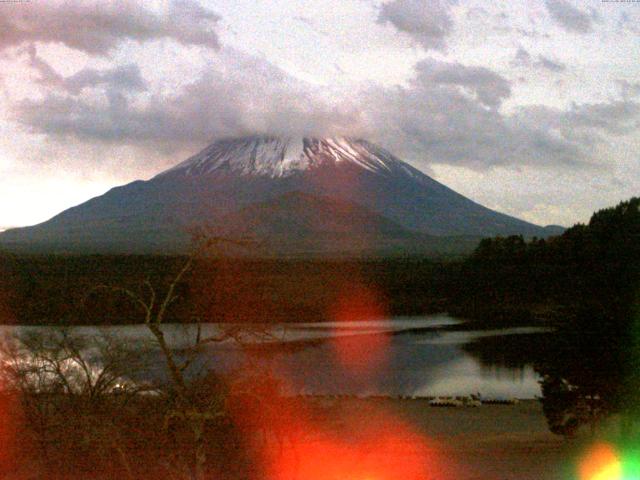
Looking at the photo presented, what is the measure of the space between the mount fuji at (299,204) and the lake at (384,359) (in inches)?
3228

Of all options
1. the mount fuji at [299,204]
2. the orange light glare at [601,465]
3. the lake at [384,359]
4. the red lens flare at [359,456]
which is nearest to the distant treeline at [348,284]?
the lake at [384,359]

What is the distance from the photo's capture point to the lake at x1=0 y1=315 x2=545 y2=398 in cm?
2544

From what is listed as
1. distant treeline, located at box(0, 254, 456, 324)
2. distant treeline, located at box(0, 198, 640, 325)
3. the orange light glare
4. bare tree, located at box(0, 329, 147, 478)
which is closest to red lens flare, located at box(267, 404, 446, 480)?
the orange light glare

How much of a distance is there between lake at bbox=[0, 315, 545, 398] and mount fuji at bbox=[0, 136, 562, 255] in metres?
82.0

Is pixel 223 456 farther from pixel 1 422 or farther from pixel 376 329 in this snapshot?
pixel 376 329

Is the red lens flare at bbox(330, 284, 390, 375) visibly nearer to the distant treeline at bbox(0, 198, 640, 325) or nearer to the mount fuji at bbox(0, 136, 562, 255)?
the distant treeline at bbox(0, 198, 640, 325)

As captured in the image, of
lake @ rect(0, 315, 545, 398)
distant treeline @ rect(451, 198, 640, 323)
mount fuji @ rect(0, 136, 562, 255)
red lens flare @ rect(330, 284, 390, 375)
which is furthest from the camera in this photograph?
mount fuji @ rect(0, 136, 562, 255)

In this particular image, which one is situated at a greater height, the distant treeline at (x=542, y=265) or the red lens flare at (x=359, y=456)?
the distant treeline at (x=542, y=265)

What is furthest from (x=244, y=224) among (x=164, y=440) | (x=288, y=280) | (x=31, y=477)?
(x=288, y=280)

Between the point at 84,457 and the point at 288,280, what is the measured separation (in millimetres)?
48420

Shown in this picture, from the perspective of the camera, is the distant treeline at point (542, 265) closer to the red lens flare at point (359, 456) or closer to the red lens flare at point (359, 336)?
the red lens flare at point (359, 336)

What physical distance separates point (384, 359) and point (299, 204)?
11617cm

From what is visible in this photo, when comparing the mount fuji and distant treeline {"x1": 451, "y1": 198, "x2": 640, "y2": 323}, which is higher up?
the mount fuji

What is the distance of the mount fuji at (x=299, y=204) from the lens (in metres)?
138
